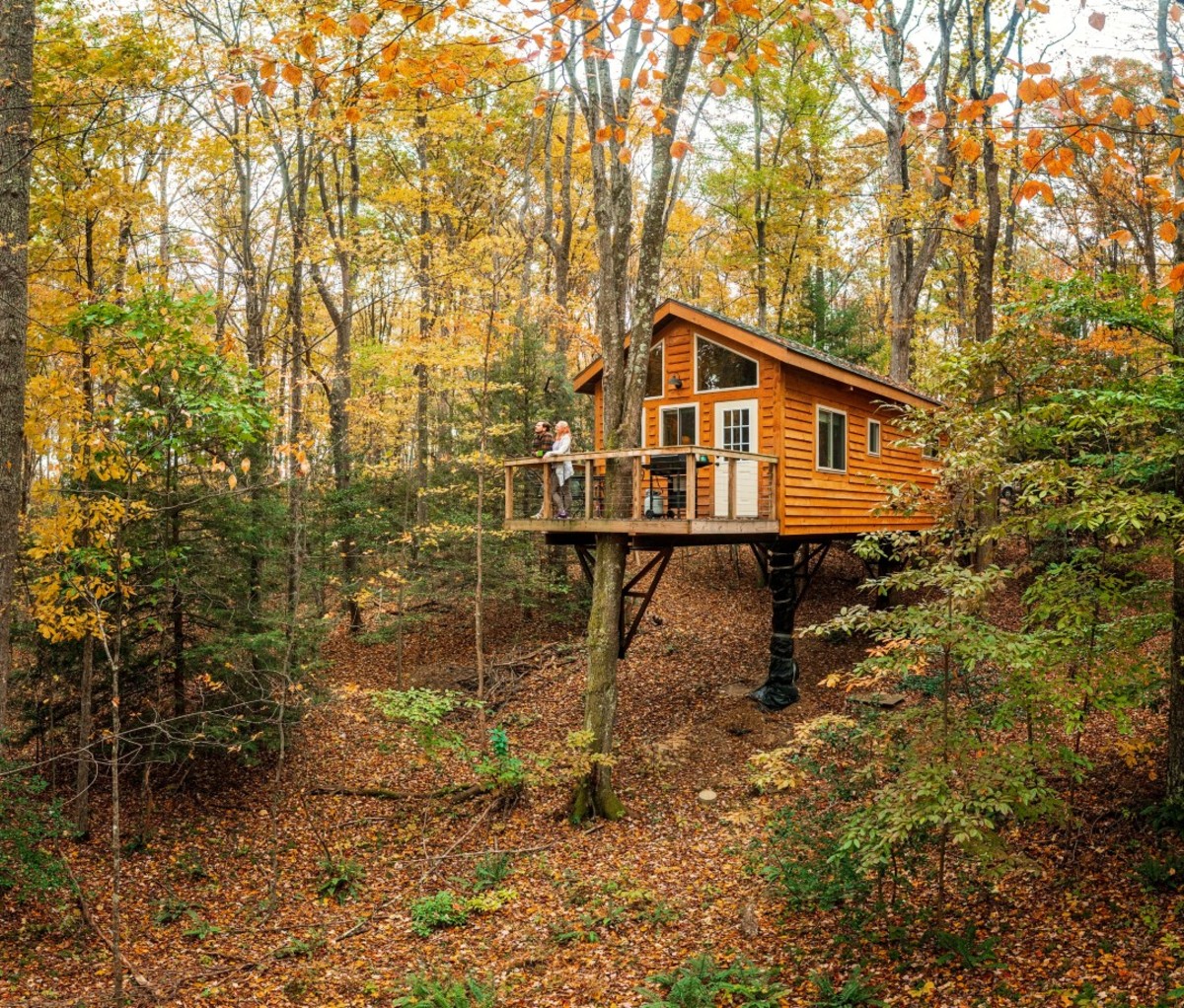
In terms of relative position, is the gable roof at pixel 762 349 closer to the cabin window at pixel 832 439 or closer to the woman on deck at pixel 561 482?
the cabin window at pixel 832 439

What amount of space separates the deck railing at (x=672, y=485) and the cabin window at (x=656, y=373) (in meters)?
1.60

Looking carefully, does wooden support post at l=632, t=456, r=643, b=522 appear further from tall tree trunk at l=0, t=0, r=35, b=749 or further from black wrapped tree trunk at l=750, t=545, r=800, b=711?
tall tree trunk at l=0, t=0, r=35, b=749

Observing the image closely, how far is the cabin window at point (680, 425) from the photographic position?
46.0ft

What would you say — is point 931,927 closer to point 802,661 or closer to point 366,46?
point 802,661

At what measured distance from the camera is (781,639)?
13.9 m

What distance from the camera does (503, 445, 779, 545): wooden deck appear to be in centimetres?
1063

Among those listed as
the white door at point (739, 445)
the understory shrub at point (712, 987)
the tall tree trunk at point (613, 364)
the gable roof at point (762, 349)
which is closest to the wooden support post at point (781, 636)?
the white door at point (739, 445)

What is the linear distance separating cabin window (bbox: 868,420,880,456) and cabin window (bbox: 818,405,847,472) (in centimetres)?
133

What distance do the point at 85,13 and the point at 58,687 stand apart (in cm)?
953

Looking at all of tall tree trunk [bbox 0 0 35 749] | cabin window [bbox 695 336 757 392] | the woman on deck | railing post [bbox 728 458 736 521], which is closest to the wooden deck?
railing post [bbox 728 458 736 521]

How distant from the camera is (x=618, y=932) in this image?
8094 mm

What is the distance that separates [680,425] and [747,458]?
107 inches

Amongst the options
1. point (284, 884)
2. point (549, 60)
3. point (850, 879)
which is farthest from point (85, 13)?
point (850, 879)

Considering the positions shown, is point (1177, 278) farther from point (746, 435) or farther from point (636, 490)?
point (746, 435)
